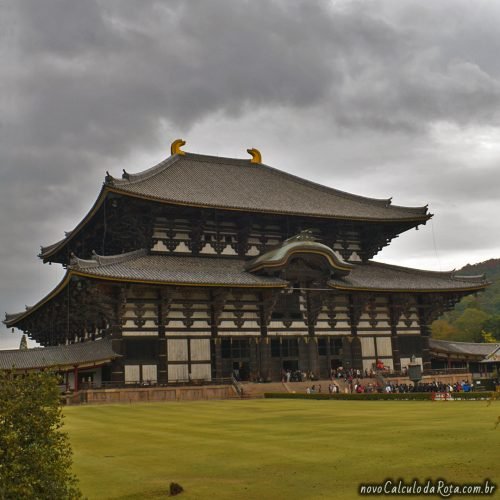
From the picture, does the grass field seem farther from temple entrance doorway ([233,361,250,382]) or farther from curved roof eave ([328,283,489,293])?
curved roof eave ([328,283,489,293])

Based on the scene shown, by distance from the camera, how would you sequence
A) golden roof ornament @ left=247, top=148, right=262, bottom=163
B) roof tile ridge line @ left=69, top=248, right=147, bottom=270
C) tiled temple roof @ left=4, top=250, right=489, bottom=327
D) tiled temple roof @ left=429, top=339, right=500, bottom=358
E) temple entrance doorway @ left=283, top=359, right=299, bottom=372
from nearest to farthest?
roof tile ridge line @ left=69, top=248, right=147, bottom=270 < tiled temple roof @ left=4, top=250, right=489, bottom=327 < temple entrance doorway @ left=283, top=359, right=299, bottom=372 < tiled temple roof @ left=429, top=339, right=500, bottom=358 < golden roof ornament @ left=247, top=148, right=262, bottom=163

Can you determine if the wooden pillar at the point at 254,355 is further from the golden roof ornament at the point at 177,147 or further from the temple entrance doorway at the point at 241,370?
the golden roof ornament at the point at 177,147

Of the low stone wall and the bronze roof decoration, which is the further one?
the bronze roof decoration

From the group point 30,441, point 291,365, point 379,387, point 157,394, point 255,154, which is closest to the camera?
point 30,441

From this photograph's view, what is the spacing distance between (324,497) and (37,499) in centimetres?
516

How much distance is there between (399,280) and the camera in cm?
6022

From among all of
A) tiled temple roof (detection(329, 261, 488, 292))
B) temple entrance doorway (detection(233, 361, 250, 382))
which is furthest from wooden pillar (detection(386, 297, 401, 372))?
temple entrance doorway (detection(233, 361, 250, 382))

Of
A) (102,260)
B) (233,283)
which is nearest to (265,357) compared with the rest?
(233,283)

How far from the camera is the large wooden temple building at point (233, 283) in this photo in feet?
160

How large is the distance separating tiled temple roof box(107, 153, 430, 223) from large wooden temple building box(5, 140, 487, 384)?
8.1 inches

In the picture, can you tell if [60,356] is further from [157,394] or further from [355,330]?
[355,330]

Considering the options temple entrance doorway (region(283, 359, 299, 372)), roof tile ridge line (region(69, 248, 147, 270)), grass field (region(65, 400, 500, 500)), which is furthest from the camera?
temple entrance doorway (region(283, 359, 299, 372))

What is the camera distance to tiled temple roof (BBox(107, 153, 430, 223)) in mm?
54719

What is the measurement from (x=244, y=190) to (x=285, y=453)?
150 ft
